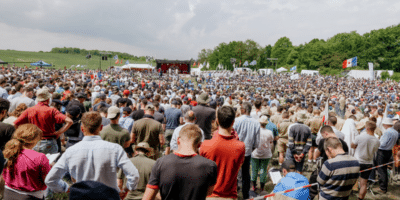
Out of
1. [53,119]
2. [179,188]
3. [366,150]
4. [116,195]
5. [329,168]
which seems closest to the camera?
[116,195]

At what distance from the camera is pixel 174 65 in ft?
184

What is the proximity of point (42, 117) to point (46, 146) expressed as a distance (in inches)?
21.2

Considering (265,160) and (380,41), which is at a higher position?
(380,41)

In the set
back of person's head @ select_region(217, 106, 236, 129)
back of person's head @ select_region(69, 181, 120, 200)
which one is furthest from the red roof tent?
back of person's head @ select_region(69, 181, 120, 200)

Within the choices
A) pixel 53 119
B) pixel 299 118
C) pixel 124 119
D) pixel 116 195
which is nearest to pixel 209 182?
pixel 116 195

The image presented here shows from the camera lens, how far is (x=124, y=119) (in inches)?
203

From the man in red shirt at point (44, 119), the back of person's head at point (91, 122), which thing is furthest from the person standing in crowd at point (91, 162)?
the man in red shirt at point (44, 119)

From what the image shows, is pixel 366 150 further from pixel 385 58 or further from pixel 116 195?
pixel 385 58

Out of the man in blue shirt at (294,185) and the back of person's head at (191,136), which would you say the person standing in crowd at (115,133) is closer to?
the back of person's head at (191,136)

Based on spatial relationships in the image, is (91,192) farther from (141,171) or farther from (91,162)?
(141,171)

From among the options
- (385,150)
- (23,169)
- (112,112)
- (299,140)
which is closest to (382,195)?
(385,150)

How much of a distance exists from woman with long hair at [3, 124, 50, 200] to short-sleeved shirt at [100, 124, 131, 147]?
120 cm

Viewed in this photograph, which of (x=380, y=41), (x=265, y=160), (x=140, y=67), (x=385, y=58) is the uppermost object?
(x=380, y=41)

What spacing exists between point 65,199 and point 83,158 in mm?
2819
